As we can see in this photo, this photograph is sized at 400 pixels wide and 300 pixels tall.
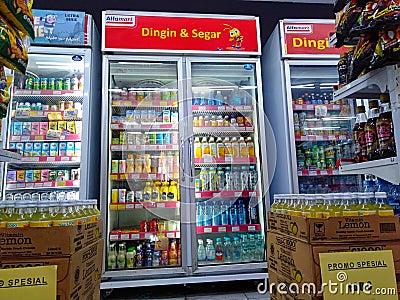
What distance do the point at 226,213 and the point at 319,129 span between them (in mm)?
1276

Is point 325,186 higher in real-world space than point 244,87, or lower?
lower

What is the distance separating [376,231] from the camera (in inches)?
38.4

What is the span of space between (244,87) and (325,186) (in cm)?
134

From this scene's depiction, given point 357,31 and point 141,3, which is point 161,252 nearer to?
point 357,31

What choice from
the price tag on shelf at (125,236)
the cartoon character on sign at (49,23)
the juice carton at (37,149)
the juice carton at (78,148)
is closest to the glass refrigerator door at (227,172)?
the price tag on shelf at (125,236)

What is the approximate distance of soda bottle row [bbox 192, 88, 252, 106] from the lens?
9.42 ft

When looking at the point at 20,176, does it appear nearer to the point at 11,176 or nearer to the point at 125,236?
the point at 11,176

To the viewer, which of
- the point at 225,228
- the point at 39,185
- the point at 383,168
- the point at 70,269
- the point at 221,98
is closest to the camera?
the point at 70,269

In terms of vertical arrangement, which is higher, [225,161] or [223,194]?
[225,161]

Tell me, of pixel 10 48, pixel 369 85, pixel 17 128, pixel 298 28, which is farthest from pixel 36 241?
pixel 298 28

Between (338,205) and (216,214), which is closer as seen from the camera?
(338,205)

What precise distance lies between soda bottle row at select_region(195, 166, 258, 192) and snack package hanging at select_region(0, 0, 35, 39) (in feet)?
6.00

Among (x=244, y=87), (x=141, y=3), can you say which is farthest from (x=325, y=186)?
(x=141, y=3)

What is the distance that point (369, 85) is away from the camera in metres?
1.23
